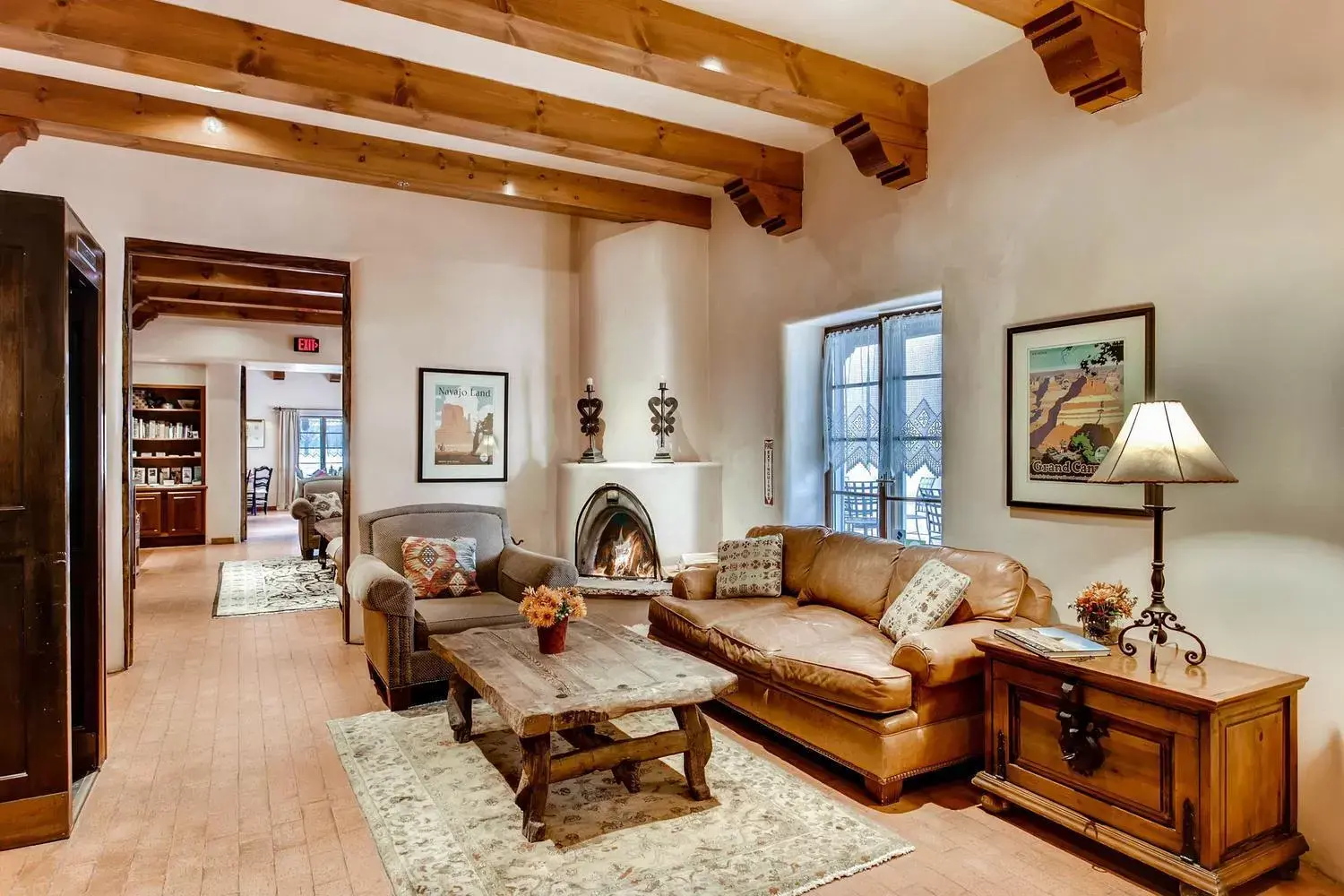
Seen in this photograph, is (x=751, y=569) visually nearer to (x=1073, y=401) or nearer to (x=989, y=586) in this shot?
(x=989, y=586)

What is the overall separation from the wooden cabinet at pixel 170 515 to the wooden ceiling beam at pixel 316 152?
686 cm

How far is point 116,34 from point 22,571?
2.12m

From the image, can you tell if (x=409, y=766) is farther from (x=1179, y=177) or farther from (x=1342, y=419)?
(x=1179, y=177)

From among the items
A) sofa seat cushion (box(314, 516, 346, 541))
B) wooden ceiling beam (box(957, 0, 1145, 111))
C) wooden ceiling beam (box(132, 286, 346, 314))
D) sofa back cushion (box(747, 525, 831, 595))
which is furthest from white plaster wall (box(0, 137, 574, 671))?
wooden ceiling beam (box(957, 0, 1145, 111))

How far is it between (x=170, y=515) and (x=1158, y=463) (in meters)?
11.1

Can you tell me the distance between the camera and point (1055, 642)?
2.75 meters

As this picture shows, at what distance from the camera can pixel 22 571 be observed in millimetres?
2617

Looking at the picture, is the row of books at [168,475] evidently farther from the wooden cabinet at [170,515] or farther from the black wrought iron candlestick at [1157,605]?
the black wrought iron candlestick at [1157,605]

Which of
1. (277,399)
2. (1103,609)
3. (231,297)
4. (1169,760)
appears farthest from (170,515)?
(1169,760)

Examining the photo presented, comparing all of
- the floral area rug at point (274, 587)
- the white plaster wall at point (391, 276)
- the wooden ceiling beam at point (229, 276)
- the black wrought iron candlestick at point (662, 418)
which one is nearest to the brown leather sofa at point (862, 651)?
the black wrought iron candlestick at point (662, 418)

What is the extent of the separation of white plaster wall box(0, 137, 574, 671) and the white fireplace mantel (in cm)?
36

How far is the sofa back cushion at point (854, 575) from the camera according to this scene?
150 inches

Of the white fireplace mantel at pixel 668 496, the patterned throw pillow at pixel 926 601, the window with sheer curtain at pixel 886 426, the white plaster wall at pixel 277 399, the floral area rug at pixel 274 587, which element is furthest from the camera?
the white plaster wall at pixel 277 399

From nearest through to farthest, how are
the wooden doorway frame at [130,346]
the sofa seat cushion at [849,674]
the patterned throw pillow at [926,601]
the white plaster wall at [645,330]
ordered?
the sofa seat cushion at [849,674] < the patterned throw pillow at [926,601] < the wooden doorway frame at [130,346] < the white plaster wall at [645,330]
